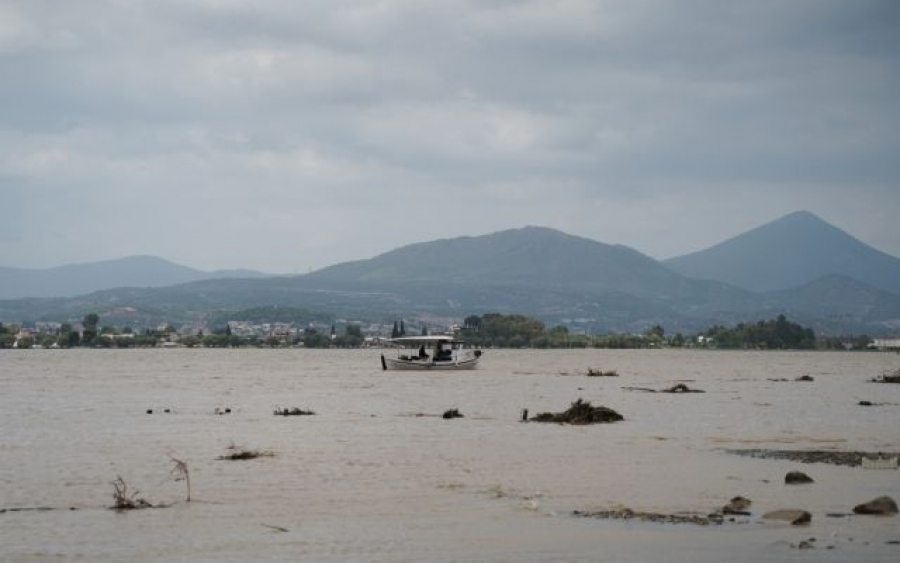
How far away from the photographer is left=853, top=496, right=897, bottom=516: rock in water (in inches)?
1085

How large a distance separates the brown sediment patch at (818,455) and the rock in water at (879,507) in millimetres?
10928

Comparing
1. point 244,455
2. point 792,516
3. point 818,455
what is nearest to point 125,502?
point 244,455

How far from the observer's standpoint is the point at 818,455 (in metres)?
41.8

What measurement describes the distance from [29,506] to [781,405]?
5637 centimetres

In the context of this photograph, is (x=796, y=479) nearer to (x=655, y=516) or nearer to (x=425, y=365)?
(x=655, y=516)

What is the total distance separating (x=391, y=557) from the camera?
77.8 ft

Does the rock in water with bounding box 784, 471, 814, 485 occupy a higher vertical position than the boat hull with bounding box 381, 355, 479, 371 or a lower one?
lower

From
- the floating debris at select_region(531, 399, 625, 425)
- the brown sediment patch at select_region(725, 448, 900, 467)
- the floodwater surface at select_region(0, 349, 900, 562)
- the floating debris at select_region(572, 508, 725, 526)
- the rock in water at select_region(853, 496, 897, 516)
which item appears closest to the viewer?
the floodwater surface at select_region(0, 349, 900, 562)

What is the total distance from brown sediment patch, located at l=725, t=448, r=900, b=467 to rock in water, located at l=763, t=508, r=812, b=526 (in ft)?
40.3

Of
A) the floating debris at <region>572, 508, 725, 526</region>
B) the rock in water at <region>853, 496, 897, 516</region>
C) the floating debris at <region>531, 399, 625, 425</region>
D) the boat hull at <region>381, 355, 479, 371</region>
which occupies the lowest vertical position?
the floating debris at <region>572, 508, 725, 526</region>

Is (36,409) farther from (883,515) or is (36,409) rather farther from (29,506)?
(883,515)

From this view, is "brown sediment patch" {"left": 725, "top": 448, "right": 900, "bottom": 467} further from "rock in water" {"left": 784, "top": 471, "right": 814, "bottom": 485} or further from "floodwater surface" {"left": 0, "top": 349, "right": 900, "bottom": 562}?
"rock in water" {"left": 784, "top": 471, "right": 814, "bottom": 485}

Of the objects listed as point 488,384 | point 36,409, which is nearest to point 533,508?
point 36,409

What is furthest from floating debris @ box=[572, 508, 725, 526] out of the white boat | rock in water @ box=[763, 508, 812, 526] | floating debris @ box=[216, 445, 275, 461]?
the white boat
